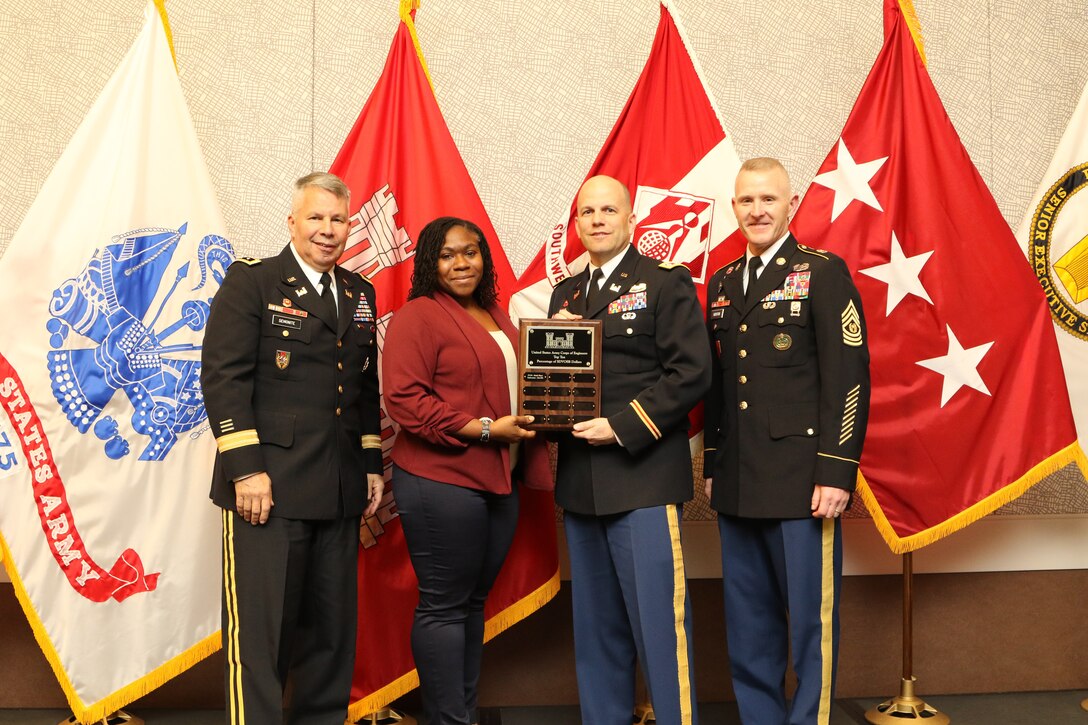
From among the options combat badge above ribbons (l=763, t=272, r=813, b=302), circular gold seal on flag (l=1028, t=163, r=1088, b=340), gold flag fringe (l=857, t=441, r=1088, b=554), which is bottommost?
gold flag fringe (l=857, t=441, r=1088, b=554)

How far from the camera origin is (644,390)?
7.70 ft

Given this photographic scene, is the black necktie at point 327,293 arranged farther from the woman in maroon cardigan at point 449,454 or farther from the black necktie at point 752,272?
the black necktie at point 752,272

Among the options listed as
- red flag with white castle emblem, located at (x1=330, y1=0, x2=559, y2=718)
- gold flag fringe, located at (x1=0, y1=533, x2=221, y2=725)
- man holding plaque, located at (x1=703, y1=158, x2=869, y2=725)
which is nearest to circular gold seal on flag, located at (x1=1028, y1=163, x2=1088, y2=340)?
man holding plaque, located at (x1=703, y1=158, x2=869, y2=725)

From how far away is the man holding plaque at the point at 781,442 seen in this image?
2.30 meters

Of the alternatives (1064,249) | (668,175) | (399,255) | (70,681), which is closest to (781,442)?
(668,175)

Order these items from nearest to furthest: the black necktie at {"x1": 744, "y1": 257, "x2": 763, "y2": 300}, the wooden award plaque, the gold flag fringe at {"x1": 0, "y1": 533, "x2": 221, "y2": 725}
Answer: the wooden award plaque
the black necktie at {"x1": 744, "y1": 257, "x2": 763, "y2": 300}
the gold flag fringe at {"x1": 0, "y1": 533, "x2": 221, "y2": 725}

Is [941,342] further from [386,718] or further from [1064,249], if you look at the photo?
[386,718]

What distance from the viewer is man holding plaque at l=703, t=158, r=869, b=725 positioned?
7.55ft

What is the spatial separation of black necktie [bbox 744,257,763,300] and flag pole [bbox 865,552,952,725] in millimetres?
1204

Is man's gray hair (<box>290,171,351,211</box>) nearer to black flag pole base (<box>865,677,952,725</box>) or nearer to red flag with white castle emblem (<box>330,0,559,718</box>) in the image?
red flag with white castle emblem (<box>330,0,559,718</box>)

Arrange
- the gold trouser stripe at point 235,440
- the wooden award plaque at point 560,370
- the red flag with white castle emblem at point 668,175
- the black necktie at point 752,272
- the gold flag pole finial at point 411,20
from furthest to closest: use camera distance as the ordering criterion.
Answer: the gold flag pole finial at point 411,20 < the red flag with white castle emblem at point 668,175 < the black necktie at point 752,272 < the wooden award plaque at point 560,370 < the gold trouser stripe at point 235,440

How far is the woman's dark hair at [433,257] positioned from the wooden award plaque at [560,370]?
35 cm

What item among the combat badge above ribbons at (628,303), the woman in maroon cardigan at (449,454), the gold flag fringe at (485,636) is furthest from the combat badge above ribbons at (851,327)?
the gold flag fringe at (485,636)

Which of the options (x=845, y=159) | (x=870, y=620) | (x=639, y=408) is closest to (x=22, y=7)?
(x=639, y=408)
